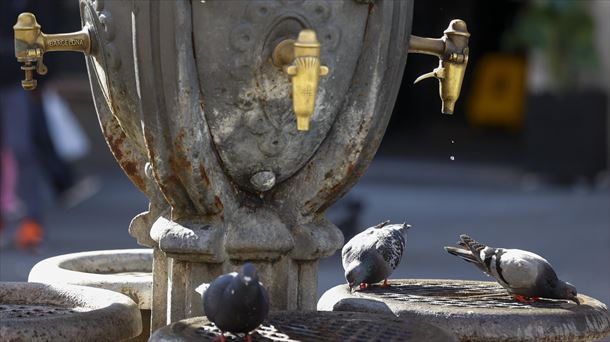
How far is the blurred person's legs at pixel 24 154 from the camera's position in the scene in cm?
838

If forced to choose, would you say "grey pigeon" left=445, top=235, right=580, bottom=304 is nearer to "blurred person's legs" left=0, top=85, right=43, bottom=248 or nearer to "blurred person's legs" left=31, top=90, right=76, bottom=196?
"blurred person's legs" left=0, top=85, right=43, bottom=248

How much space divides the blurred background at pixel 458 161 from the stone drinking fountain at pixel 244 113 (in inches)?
132

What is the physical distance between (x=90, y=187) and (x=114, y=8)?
8796mm

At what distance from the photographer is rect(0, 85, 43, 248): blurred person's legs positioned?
8383 mm

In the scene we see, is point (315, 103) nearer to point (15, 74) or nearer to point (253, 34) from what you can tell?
point (253, 34)

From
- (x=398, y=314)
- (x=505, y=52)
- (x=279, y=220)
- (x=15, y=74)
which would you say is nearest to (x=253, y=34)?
(x=279, y=220)

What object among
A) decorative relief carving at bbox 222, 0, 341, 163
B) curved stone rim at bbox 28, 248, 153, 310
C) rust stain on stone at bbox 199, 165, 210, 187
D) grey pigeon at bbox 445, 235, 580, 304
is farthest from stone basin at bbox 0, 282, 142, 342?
grey pigeon at bbox 445, 235, 580, 304

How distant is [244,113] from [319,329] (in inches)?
23.4

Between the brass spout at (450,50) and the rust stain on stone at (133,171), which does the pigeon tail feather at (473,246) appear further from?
the rust stain on stone at (133,171)

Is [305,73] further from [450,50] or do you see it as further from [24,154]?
[24,154]

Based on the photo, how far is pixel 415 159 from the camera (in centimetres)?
1420

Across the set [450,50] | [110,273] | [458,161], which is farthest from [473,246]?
[458,161]

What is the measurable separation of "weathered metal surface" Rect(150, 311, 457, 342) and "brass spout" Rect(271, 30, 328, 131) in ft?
1.49

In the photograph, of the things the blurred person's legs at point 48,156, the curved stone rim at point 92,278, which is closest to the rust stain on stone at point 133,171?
the curved stone rim at point 92,278
